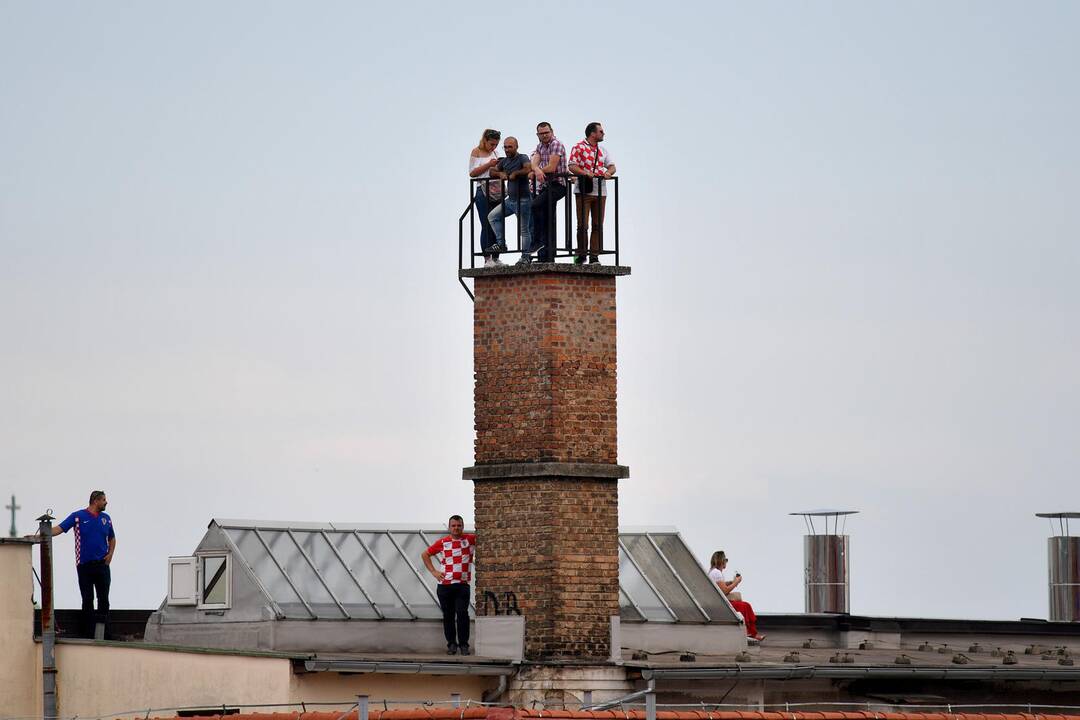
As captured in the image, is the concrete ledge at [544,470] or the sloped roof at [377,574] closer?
the concrete ledge at [544,470]

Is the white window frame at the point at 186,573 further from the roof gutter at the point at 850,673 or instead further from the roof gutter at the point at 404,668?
the roof gutter at the point at 850,673

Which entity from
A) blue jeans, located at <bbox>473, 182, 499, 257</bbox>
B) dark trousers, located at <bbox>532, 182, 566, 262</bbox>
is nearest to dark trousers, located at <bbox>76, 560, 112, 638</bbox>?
blue jeans, located at <bbox>473, 182, 499, 257</bbox>

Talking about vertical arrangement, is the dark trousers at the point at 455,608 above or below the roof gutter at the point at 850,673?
above

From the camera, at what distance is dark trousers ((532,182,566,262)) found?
32.6 m

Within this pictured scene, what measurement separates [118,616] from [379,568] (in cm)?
444

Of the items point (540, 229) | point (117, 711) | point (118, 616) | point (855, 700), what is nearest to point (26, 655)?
point (117, 711)

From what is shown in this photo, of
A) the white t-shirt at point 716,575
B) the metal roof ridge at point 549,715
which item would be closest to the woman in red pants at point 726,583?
the white t-shirt at point 716,575

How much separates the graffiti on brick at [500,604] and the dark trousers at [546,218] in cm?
434

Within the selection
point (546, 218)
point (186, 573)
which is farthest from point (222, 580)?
point (546, 218)

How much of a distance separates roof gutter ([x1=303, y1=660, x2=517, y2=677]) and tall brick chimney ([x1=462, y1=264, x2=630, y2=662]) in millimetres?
689

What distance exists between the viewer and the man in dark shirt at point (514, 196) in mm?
32750

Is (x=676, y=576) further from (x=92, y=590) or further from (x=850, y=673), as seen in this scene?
Result: (x=92, y=590)

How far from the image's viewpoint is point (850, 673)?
3175 cm

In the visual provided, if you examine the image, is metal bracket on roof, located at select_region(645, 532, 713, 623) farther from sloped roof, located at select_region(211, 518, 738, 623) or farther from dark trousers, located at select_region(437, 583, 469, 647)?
dark trousers, located at select_region(437, 583, 469, 647)
